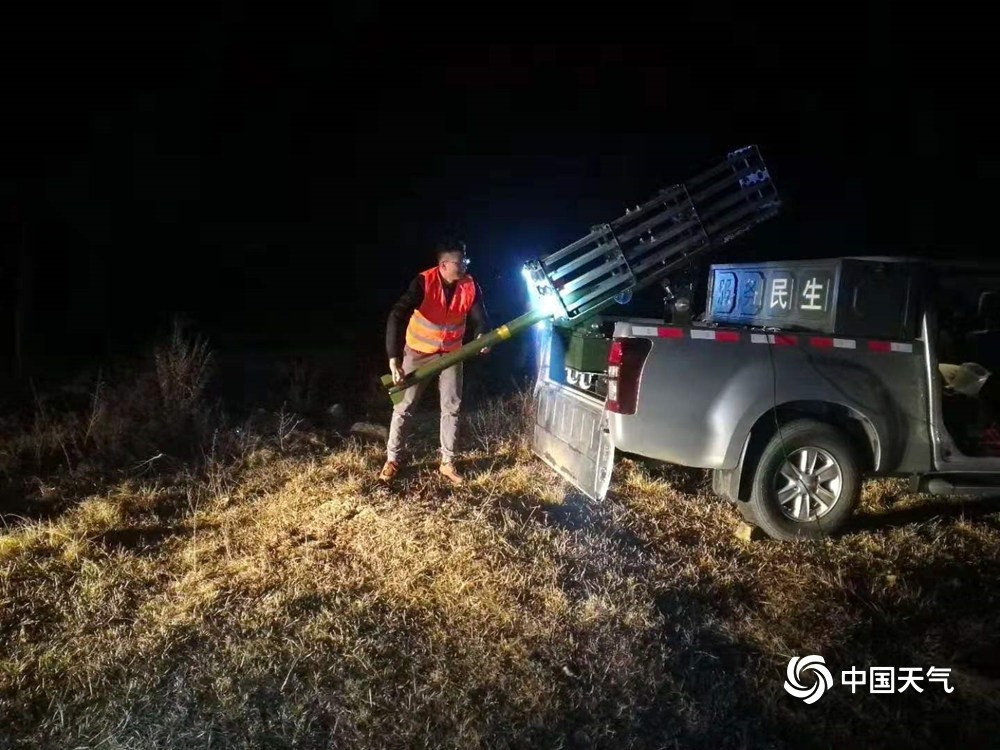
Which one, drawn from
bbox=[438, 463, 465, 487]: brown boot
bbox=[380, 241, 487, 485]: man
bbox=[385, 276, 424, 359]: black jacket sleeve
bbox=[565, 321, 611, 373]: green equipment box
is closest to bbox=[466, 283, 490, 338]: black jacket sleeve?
bbox=[380, 241, 487, 485]: man

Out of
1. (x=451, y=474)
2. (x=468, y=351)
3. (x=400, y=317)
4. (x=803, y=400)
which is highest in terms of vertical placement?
(x=400, y=317)

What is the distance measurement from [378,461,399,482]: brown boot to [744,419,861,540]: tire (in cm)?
234

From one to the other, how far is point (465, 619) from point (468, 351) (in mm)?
1920

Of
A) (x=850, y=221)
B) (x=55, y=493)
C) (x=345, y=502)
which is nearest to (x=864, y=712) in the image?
(x=345, y=502)

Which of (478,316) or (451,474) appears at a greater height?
(478,316)

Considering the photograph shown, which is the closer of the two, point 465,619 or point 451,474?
point 465,619

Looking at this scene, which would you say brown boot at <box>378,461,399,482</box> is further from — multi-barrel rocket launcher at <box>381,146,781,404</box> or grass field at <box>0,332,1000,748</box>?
multi-barrel rocket launcher at <box>381,146,781,404</box>

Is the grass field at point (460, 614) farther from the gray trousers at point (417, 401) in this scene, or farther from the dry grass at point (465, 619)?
the gray trousers at point (417, 401)

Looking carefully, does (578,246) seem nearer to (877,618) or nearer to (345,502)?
(345,502)

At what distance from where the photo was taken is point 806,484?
15.7 feet

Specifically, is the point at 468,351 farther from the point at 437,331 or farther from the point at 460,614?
the point at 460,614

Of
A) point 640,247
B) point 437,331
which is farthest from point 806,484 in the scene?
point 437,331

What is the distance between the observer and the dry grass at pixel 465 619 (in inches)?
119

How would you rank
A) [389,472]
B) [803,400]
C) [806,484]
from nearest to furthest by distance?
[803,400] → [806,484] → [389,472]
